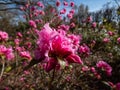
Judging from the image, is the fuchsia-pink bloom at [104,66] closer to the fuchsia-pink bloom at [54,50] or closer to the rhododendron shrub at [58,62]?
the rhododendron shrub at [58,62]

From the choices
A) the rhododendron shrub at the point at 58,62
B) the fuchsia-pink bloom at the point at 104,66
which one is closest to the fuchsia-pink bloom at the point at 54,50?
the rhododendron shrub at the point at 58,62

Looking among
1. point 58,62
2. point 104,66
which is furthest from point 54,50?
point 104,66

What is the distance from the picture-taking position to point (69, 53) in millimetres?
1295

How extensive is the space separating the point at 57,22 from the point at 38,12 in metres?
0.54

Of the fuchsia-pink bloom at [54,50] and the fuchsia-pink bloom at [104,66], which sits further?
the fuchsia-pink bloom at [104,66]

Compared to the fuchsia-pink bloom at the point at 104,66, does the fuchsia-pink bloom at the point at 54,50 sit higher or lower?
higher

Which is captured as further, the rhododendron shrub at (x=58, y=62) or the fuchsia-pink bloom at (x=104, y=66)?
the fuchsia-pink bloom at (x=104, y=66)

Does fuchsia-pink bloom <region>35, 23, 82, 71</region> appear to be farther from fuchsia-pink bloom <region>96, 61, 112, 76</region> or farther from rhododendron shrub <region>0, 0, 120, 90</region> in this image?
fuchsia-pink bloom <region>96, 61, 112, 76</region>

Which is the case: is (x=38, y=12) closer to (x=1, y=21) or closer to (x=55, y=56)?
(x=55, y=56)

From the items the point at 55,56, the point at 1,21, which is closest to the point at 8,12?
the point at 1,21

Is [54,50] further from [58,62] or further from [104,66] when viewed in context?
[104,66]

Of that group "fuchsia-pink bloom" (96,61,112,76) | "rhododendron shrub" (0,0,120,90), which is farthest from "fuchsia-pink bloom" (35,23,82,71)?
"fuchsia-pink bloom" (96,61,112,76)

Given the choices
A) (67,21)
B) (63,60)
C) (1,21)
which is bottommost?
(1,21)

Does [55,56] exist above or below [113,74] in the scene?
above
